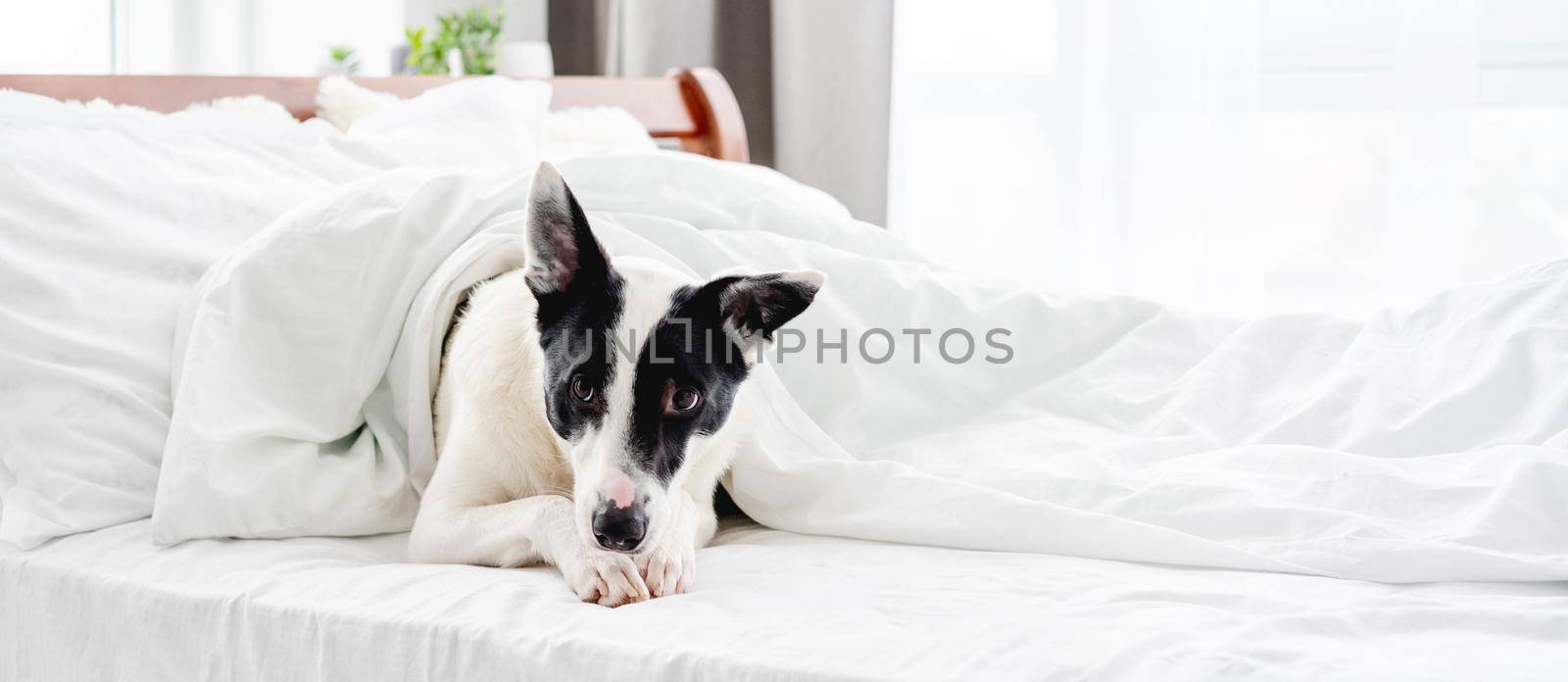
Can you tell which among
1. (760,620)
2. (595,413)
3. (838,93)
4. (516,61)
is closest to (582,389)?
(595,413)

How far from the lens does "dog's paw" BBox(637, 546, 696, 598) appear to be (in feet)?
3.87

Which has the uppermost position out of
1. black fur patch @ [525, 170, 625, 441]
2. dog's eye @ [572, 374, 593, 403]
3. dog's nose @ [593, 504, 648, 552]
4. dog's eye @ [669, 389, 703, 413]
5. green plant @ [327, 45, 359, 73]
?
green plant @ [327, 45, 359, 73]

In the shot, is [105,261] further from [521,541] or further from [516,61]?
[516,61]

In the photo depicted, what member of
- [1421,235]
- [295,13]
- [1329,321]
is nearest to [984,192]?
[1421,235]

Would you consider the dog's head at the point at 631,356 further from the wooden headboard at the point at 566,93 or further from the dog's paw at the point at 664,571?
the wooden headboard at the point at 566,93

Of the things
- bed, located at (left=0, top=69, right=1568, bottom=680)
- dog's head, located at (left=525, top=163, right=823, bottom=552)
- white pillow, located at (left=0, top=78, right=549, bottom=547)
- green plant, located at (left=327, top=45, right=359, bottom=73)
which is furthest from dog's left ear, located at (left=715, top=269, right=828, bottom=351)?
green plant, located at (left=327, top=45, right=359, bottom=73)

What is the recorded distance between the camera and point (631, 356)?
3.87 feet

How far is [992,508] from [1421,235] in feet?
6.28

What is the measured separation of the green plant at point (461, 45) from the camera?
2.93 meters

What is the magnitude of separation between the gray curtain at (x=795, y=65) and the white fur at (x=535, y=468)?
197 centimetres

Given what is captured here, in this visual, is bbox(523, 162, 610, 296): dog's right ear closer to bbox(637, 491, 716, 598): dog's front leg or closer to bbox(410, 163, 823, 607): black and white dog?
bbox(410, 163, 823, 607): black and white dog

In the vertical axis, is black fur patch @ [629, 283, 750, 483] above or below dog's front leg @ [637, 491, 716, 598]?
above

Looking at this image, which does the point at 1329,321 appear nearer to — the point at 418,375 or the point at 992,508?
the point at 992,508

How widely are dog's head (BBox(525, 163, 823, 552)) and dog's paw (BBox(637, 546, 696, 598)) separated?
5cm
